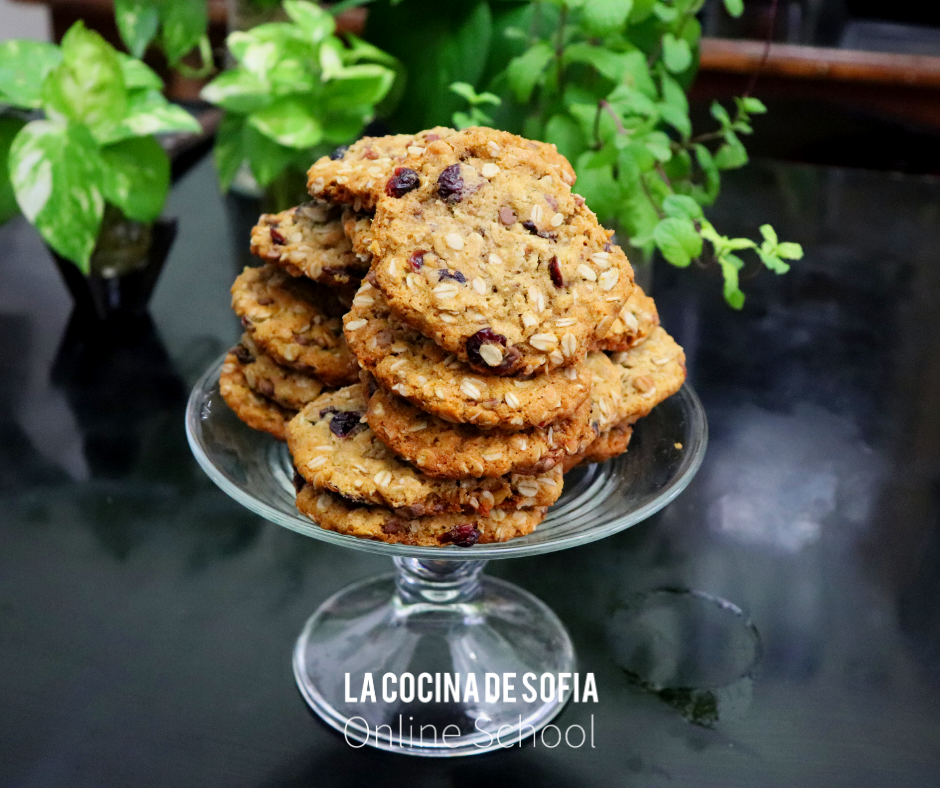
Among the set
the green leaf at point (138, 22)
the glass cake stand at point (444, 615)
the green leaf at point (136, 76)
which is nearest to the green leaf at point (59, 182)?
the green leaf at point (136, 76)

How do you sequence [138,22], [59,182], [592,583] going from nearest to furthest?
[592,583] < [59,182] < [138,22]

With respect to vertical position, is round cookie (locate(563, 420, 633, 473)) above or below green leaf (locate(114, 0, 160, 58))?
below

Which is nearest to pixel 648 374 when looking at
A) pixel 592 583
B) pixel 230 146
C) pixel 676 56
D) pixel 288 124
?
pixel 592 583

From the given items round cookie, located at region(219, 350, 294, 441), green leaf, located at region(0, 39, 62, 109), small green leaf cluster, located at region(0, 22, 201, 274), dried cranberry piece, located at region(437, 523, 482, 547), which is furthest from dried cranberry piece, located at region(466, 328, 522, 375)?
green leaf, located at region(0, 39, 62, 109)

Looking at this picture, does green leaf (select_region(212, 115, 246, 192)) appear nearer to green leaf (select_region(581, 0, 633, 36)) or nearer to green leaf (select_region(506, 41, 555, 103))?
green leaf (select_region(506, 41, 555, 103))

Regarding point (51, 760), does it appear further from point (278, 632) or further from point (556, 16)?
point (556, 16)

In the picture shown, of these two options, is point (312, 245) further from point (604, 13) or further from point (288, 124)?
point (288, 124)
